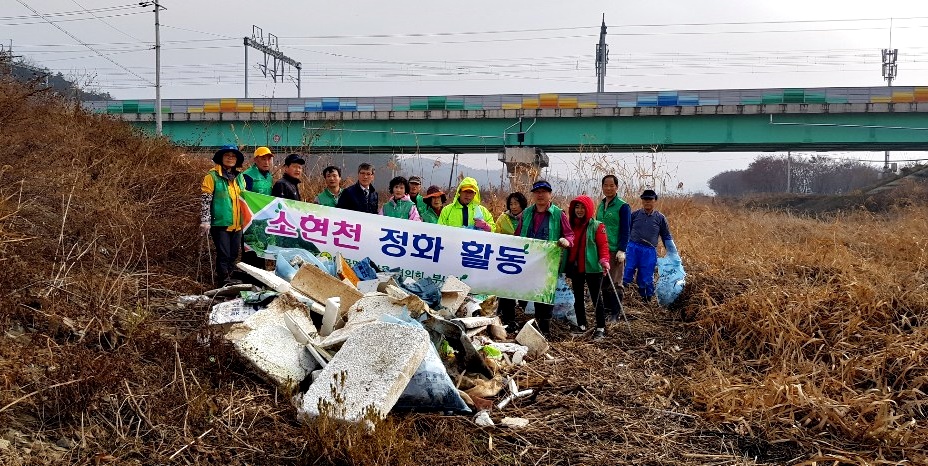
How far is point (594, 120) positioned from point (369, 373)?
Result: 25520 mm

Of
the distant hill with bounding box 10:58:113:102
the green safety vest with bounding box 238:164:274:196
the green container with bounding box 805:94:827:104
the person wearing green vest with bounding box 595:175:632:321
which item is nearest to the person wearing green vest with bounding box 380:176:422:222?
the green safety vest with bounding box 238:164:274:196

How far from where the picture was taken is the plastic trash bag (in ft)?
21.7

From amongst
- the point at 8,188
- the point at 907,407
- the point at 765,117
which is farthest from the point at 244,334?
the point at 765,117

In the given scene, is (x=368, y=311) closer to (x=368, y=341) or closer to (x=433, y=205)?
(x=368, y=341)

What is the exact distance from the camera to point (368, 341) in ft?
12.9

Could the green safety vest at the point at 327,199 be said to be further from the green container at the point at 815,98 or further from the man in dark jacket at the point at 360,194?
the green container at the point at 815,98

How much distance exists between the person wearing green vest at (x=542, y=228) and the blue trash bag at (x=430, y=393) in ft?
7.35

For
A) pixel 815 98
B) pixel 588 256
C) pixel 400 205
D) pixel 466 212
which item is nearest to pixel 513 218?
pixel 466 212

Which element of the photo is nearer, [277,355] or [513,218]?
[277,355]

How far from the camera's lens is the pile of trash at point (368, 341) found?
3.70 m

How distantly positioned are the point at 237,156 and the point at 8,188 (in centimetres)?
207

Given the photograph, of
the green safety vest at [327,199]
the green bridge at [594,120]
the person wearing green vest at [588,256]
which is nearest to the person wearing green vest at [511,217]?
the person wearing green vest at [588,256]

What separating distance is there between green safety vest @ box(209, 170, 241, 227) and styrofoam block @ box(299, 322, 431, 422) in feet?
8.65

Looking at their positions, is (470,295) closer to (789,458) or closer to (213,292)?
(213,292)
